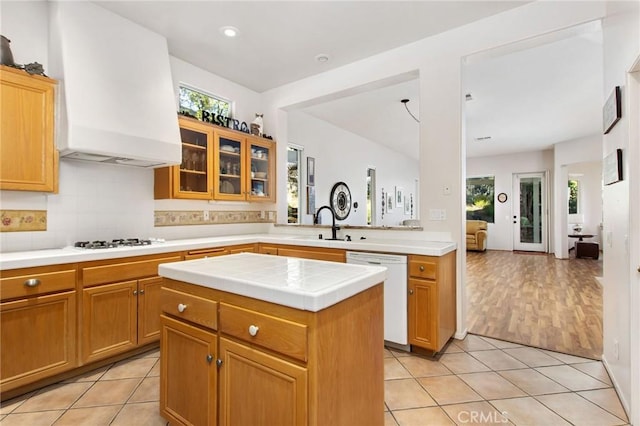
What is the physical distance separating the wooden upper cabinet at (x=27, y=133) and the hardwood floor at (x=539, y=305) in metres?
3.99

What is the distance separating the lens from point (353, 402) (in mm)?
1295

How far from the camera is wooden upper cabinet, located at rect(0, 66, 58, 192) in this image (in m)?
2.14

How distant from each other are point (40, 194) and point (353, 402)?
9.15 ft

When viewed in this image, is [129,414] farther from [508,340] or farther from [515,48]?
[515,48]

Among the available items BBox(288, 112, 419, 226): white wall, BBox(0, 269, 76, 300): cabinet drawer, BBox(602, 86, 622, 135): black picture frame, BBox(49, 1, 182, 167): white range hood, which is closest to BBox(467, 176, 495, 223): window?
BBox(288, 112, 419, 226): white wall

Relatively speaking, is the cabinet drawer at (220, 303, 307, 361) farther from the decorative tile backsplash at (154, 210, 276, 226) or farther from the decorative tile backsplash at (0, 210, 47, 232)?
the decorative tile backsplash at (154, 210, 276, 226)

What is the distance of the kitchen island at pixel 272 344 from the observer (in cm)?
113

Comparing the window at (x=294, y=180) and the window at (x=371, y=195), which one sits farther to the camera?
the window at (x=371, y=195)

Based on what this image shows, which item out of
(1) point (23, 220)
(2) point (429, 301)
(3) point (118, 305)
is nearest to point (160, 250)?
(3) point (118, 305)

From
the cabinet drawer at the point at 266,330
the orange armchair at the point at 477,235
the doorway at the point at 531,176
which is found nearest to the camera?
the cabinet drawer at the point at 266,330

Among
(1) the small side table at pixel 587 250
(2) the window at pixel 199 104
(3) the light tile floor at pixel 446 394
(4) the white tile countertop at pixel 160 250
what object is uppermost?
(2) the window at pixel 199 104

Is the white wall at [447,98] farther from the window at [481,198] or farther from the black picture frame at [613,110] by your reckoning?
the window at [481,198]

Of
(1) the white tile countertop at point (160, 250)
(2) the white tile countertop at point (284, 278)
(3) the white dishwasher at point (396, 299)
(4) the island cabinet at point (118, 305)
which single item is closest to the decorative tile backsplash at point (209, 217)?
(1) the white tile countertop at point (160, 250)

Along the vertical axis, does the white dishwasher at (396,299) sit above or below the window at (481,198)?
below
